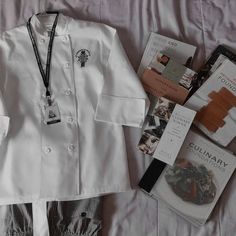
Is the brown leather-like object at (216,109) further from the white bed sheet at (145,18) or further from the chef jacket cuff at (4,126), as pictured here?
the chef jacket cuff at (4,126)

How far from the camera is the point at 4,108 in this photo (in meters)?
1.06

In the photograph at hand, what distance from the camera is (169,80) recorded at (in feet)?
3.87

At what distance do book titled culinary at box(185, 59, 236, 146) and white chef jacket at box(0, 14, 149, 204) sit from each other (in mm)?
176

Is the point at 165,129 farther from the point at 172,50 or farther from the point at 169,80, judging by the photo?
the point at 172,50

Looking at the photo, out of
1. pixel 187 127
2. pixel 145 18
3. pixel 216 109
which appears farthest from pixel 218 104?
pixel 145 18

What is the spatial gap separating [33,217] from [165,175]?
39 centimetres

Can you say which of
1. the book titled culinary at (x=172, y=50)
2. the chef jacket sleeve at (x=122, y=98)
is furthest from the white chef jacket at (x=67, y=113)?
the book titled culinary at (x=172, y=50)

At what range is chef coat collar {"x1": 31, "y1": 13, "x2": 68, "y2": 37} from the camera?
3.76ft

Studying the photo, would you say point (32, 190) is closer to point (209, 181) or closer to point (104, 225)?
point (104, 225)

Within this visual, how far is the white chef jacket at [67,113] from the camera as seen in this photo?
1.05 m

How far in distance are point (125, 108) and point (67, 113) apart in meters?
0.17

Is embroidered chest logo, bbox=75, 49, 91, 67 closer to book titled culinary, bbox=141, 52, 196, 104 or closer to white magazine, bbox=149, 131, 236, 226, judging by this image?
book titled culinary, bbox=141, 52, 196, 104

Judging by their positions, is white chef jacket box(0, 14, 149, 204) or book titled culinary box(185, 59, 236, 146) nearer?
white chef jacket box(0, 14, 149, 204)

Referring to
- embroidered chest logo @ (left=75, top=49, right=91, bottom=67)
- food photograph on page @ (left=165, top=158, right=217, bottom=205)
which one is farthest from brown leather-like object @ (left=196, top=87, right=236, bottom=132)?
embroidered chest logo @ (left=75, top=49, right=91, bottom=67)
